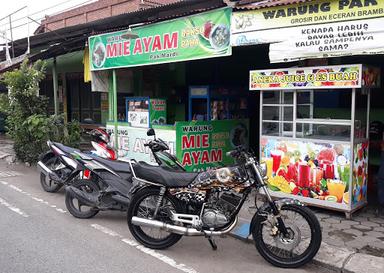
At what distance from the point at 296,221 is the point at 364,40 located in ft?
8.27

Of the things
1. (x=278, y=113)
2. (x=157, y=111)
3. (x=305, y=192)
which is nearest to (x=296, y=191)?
(x=305, y=192)

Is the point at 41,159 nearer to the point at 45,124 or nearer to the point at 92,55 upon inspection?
the point at 45,124

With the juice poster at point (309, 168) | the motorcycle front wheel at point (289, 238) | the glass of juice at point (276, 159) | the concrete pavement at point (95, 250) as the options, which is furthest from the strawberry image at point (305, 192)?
the motorcycle front wheel at point (289, 238)

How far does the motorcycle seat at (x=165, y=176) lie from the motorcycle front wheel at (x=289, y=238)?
917 mm

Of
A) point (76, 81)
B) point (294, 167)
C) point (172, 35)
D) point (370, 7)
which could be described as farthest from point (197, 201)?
point (76, 81)

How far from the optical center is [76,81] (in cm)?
1717

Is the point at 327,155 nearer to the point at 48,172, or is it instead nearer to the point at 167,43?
the point at 167,43

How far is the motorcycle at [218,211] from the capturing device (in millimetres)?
4164

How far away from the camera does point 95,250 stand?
4.56 m

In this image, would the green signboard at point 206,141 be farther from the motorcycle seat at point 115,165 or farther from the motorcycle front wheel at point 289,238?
the motorcycle front wheel at point 289,238

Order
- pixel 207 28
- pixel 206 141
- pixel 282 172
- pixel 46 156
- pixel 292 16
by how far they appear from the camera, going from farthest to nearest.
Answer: pixel 206 141
pixel 46 156
pixel 207 28
pixel 282 172
pixel 292 16

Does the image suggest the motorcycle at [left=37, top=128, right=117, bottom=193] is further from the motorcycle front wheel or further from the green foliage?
the motorcycle front wheel

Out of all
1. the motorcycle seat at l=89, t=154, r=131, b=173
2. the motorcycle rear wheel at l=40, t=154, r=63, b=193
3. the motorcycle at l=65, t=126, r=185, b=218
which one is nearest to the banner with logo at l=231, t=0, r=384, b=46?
the motorcycle at l=65, t=126, r=185, b=218

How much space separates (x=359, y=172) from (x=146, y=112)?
5.08 metres
